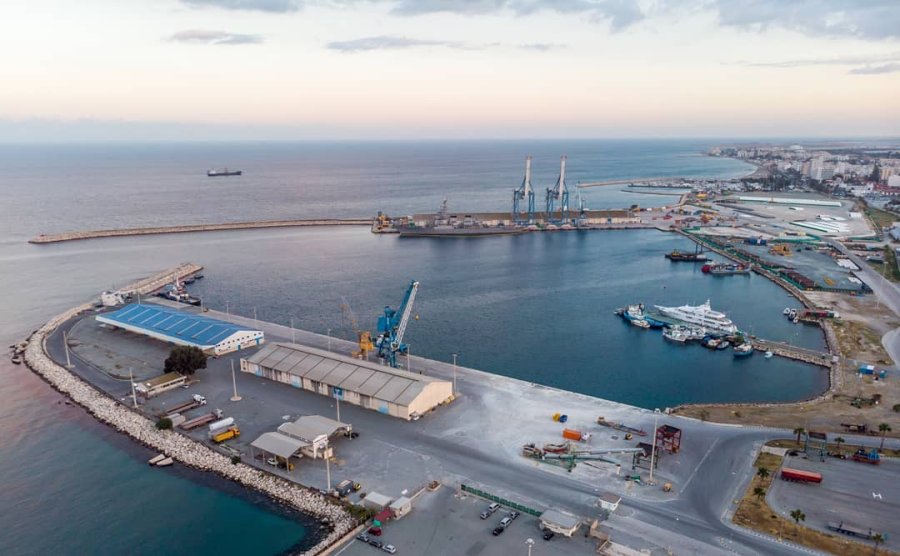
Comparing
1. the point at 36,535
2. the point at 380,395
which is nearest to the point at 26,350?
the point at 36,535

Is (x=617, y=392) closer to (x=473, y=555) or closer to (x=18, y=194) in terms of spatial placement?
(x=473, y=555)

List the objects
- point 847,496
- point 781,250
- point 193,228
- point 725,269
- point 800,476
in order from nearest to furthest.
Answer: point 847,496, point 800,476, point 725,269, point 781,250, point 193,228

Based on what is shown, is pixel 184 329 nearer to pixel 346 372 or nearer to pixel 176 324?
pixel 176 324

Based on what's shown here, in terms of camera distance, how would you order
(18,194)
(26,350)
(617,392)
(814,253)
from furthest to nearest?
(18,194) → (814,253) → (26,350) → (617,392)

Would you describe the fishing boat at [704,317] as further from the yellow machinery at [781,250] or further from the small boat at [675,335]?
the yellow machinery at [781,250]

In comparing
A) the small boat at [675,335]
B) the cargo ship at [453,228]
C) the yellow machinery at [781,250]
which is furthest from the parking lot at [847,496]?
the cargo ship at [453,228]

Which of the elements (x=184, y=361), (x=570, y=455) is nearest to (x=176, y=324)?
(x=184, y=361)

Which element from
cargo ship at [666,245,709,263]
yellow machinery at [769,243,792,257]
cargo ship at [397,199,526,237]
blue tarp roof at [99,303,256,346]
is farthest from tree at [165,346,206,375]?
yellow machinery at [769,243,792,257]
